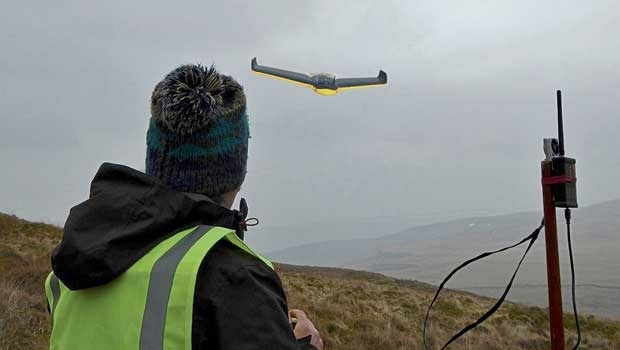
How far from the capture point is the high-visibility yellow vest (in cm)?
127

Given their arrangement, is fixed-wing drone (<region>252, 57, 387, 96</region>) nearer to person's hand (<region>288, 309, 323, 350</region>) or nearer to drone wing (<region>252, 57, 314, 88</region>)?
drone wing (<region>252, 57, 314, 88</region>)

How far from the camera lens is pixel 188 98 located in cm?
159

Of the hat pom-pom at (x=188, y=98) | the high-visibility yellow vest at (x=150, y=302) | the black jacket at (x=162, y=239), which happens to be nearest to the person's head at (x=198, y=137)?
the hat pom-pom at (x=188, y=98)

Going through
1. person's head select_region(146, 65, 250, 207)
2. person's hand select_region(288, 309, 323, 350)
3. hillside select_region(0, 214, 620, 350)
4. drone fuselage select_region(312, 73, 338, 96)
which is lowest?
hillside select_region(0, 214, 620, 350)

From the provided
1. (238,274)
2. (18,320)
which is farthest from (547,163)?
(18,320)

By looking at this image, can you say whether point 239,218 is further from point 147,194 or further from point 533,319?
point 533,319

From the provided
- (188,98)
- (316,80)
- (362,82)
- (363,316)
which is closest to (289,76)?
(316,80)

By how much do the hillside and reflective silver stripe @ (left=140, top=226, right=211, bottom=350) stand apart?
551 centimetres

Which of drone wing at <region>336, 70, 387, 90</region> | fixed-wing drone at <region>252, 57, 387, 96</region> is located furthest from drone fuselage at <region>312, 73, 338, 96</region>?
drone wing at <region>336, 70, 387, 90</region>

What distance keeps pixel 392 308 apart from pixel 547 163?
1204 cm

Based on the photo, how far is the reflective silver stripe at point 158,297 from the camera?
1284mm

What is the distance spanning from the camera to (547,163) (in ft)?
→ 10.7

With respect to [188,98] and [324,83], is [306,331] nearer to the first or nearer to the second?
[188,98]

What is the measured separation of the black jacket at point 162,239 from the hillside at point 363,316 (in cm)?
539
